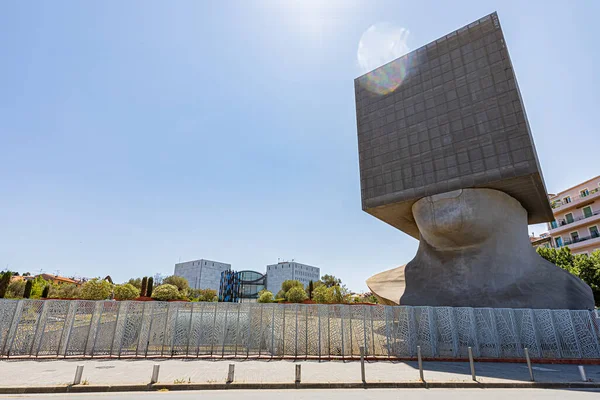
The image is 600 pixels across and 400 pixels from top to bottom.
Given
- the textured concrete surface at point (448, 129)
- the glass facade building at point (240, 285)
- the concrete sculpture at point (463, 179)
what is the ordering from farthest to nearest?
the glass facade building at point (240, 285), the textured concrete surface at point (448, 129), the concrete sculpture at point (463, 179)

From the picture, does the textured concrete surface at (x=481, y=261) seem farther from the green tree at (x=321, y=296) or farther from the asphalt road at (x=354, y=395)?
the green tree at (x=321, y=296)

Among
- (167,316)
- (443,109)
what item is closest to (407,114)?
(443,109)

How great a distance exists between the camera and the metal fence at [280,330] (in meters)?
→ 13.5

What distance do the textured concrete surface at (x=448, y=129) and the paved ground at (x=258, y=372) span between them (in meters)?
14.3

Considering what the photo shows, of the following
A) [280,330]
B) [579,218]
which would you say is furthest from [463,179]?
[579,218]

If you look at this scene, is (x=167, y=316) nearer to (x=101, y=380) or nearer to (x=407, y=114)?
(x=101, y=380)

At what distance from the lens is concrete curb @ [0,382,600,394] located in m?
8.30

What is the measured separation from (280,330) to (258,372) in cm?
364

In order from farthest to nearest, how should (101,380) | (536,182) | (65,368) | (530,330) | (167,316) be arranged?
(536,182) < (530,330) < (167,316) < (65,368) < (101,380)

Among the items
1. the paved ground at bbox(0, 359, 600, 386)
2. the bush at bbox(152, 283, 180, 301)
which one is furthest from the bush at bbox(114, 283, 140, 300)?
the paved ground at bbox(0, 359, 600, 386)

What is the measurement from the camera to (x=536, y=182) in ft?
74.5

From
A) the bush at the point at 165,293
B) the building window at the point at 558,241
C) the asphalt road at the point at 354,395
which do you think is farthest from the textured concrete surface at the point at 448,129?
the bush at the point at 165,293

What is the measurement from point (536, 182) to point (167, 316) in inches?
1028

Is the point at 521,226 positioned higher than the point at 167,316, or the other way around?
the point at 521,226
